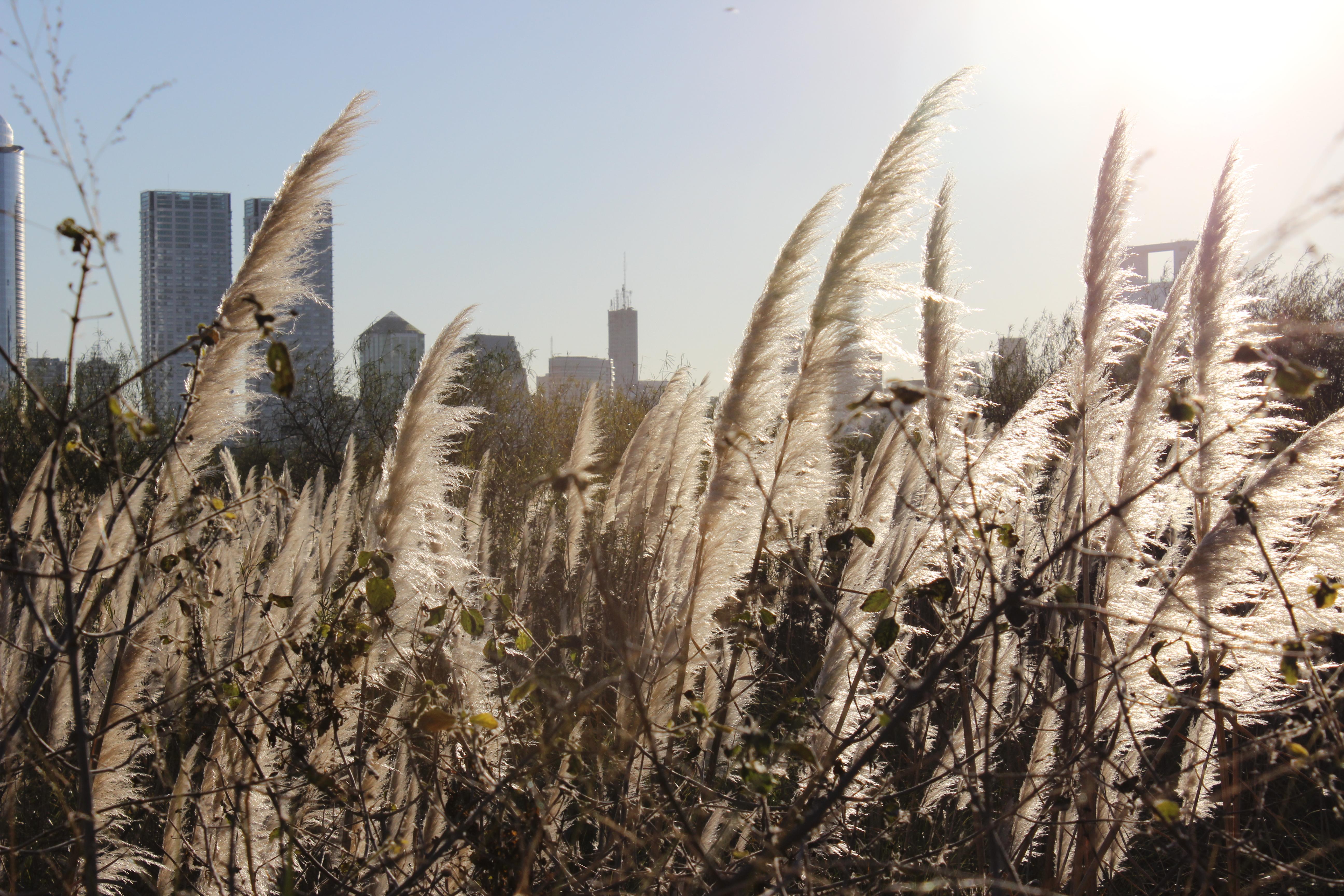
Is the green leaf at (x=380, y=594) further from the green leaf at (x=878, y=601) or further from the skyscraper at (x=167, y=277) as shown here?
the green leaf at (x=878, y=601)

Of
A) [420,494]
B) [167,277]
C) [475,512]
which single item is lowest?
[475,512]

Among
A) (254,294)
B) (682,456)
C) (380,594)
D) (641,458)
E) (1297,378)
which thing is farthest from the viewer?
(641,458)

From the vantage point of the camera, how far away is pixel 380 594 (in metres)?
1.93

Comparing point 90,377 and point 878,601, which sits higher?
point 90,377

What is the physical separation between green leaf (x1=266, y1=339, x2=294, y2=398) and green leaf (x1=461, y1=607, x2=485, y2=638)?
80 cm

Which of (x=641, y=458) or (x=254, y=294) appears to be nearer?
(x=254, y=294)

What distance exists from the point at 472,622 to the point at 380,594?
22 cm

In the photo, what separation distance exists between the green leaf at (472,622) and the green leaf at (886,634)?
35.4 inches

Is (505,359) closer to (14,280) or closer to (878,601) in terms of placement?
(14,280)

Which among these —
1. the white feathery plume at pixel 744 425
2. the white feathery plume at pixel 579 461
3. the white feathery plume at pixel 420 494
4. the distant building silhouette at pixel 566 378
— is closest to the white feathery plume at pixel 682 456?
the white feathery plume at pixel 744 425

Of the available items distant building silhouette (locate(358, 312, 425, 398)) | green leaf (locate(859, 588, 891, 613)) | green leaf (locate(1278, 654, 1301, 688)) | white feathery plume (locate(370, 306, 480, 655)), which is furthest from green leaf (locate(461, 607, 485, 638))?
distant building silhouette (locate(358, 312, 425, 398))

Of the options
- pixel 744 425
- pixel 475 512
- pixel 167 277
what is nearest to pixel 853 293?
pixel 744 425

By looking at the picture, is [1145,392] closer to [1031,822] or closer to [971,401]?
[971,401]

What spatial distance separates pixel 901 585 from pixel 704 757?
0.86 m
